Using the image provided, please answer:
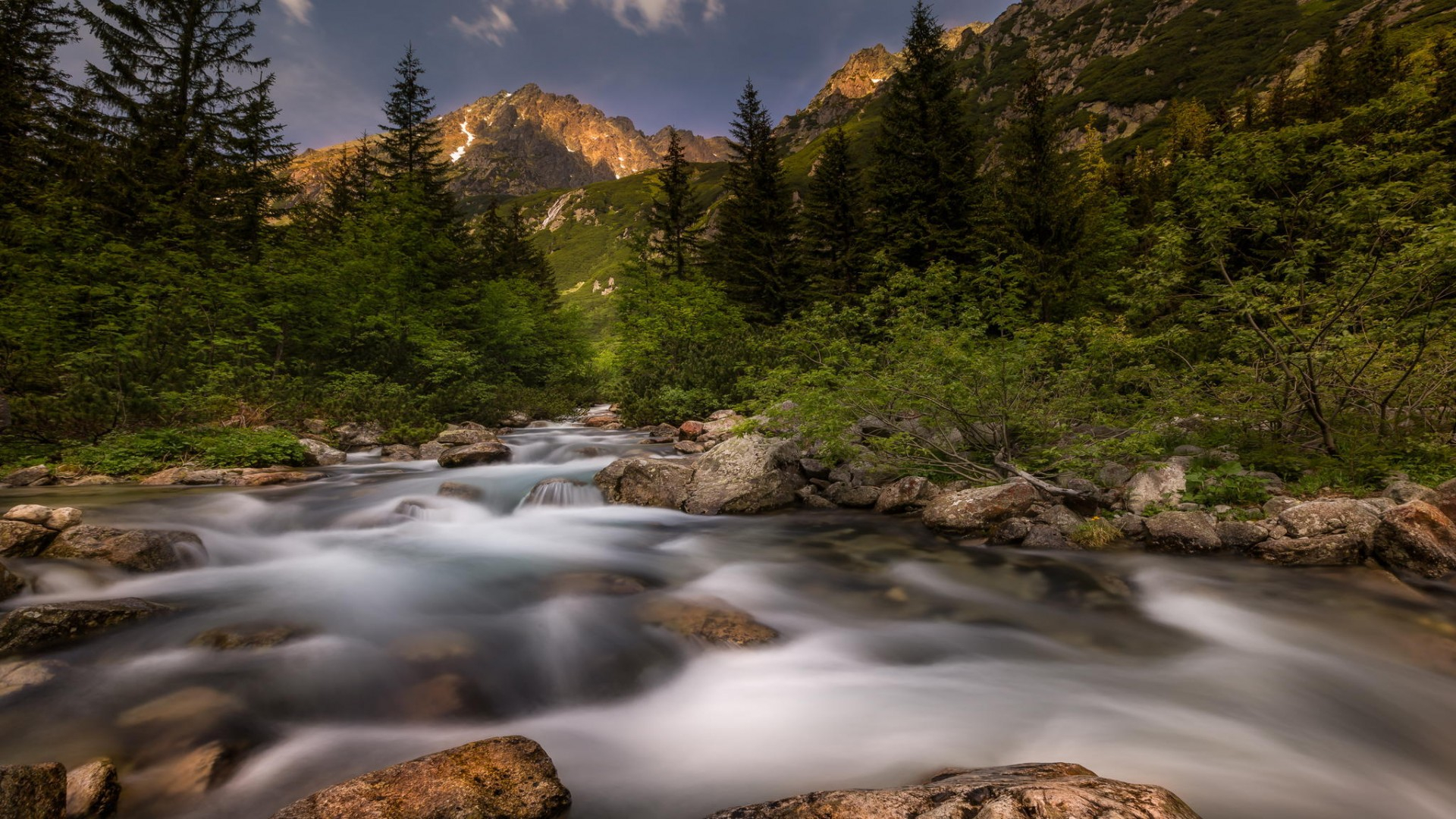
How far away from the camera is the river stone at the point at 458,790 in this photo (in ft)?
7.77

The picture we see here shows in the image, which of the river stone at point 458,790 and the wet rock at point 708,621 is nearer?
the river stone at point 458,790

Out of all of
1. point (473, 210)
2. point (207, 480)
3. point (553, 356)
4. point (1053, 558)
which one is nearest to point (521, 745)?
point (1053, 558)

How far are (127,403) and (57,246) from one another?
5.93 m

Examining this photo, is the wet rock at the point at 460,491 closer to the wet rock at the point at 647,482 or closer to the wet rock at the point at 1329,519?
the wet rock at the point at 647,482

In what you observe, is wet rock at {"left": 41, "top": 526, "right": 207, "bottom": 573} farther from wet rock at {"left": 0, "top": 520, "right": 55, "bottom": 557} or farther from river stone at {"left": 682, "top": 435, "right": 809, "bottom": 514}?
river stone at {"left": 682, "top": 435, "right": 809, "bottom": 514}

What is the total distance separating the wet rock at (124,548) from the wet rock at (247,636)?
88.2 inches

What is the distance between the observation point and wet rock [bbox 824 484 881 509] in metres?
9.61

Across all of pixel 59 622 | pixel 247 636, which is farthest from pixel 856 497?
pixel 59 622

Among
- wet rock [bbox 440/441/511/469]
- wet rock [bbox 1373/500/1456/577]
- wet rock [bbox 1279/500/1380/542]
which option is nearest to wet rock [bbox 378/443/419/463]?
wet rock [bbox 440/441/511/469]

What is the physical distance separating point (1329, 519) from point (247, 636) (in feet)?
36.0

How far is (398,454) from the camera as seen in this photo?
14.3m

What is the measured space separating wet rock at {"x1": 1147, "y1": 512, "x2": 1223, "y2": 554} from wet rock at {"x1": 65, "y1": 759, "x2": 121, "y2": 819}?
932cm

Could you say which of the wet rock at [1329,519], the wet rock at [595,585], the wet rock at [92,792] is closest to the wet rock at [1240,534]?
the wet rock at [1329,519]

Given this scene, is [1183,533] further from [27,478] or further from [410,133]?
[410,133]
